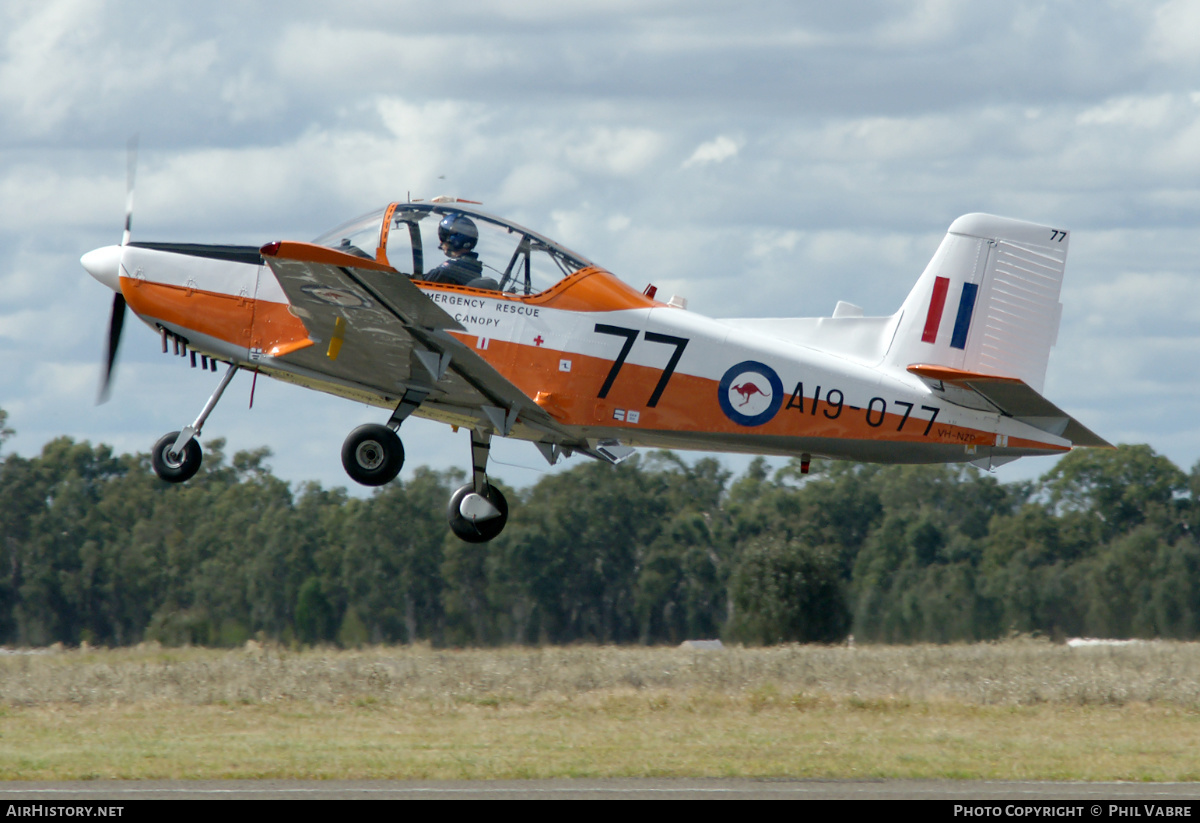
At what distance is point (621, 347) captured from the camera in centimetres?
1549

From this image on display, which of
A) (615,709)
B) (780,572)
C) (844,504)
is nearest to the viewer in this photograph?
(615,709)

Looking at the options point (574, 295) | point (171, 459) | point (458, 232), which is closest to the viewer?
point (458, 232)

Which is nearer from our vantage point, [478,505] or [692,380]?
[692,380]

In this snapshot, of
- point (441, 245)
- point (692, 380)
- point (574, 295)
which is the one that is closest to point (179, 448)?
point (441, 245)

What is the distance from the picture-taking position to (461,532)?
17.0 meters

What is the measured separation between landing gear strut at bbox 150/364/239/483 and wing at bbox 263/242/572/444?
3.70ft

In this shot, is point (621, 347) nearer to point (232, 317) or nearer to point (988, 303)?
point (988, 303)

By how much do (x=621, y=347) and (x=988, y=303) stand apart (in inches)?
153

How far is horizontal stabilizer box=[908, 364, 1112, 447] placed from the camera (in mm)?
15227

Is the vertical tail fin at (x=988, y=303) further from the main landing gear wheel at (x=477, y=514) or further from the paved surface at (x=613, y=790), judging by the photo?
the main landing gear wheel at (x=477, y=514)
